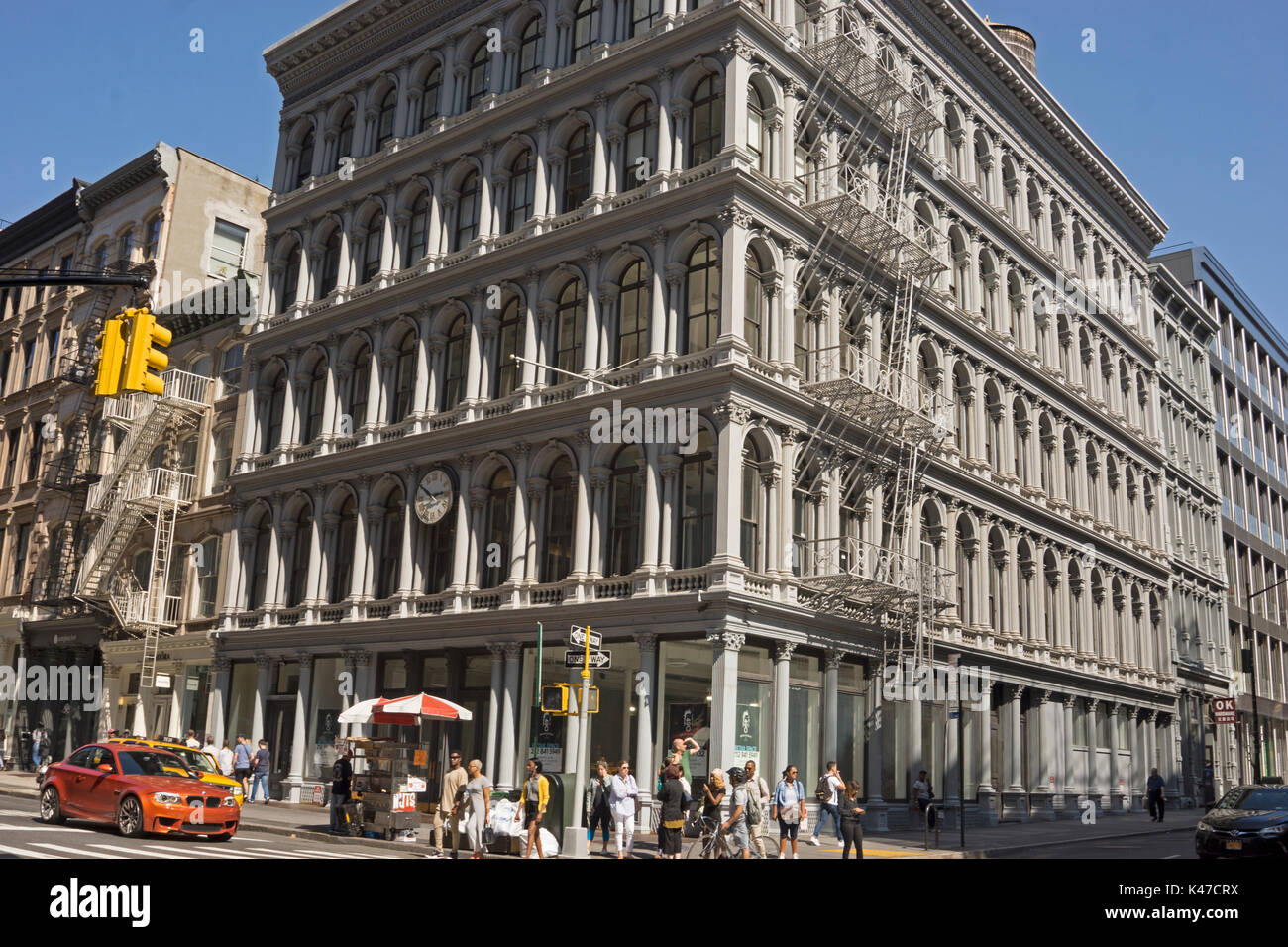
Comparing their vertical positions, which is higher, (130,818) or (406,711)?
(406,711)

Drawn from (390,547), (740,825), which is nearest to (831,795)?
(740,825)

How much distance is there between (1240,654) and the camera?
62594mm

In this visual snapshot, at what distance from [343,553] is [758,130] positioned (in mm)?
18941

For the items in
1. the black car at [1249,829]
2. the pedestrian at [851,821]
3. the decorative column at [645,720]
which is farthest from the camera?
the decorative column at [645,720]

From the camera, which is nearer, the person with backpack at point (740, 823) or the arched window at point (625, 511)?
the person with backpack at point (740, 823)

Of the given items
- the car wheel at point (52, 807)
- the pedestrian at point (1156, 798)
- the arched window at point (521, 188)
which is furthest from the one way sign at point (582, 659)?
the pedestrian at point (1156, 798)

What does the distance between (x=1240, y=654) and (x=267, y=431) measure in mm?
52345

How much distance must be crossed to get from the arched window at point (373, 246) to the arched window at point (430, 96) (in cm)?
356

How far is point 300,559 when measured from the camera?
128ft

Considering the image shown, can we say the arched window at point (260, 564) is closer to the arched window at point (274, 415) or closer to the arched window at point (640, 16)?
the arched window at point (274, 415)

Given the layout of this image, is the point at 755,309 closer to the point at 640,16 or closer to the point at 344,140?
the point at 640,16

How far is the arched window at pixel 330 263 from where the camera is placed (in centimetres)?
4150

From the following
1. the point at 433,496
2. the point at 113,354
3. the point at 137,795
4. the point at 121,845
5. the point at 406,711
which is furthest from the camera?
the point at 433,496
